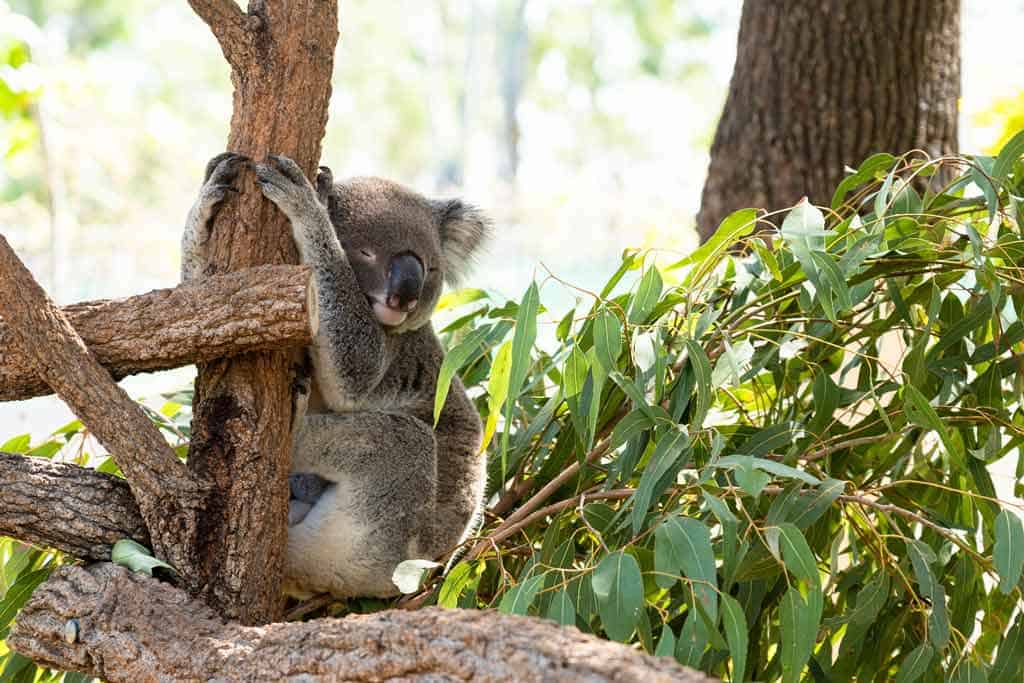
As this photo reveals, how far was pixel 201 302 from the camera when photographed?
1.66 metres

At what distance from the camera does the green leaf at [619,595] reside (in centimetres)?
155

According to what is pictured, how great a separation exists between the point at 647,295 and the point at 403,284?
49 centimetres

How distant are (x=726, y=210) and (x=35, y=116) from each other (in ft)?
9.37

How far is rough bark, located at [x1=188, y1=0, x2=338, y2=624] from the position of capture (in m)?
1.76

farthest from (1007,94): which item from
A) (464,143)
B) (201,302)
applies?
(464,143)

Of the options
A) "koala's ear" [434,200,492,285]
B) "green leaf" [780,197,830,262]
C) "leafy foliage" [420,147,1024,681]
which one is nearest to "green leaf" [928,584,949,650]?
"leafy foliage" [420,147,1024,681]

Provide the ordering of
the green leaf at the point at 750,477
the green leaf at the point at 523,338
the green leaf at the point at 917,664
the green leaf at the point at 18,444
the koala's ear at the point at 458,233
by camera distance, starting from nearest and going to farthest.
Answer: the green leaf at the point at 750,477
the green leaf at the point at 523,338
the green leaf at the point at 917,664
the green leaf at the point at 18,444
the koala's ear at the point at 458,233

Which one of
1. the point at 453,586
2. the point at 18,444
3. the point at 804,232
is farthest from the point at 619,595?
the point at 18,444

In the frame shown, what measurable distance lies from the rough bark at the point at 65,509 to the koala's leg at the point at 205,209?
14.3 inches

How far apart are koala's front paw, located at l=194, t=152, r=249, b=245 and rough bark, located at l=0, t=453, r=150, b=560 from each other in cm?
46

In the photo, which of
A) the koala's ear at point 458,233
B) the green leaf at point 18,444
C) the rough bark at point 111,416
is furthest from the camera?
the koala's ear at point 458,233

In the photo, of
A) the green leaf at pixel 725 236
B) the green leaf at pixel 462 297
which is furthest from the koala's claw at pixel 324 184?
the green leaf at pixel 725 236

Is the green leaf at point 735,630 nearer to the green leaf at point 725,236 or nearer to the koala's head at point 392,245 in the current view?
the green leaf at point 725,236

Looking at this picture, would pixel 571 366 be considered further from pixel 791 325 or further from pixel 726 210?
pixel 726 210
